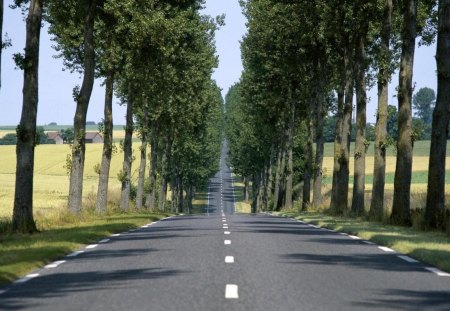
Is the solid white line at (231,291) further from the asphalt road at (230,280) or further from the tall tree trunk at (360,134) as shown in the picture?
the tall tree trunk at (360,134)

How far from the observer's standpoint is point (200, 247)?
64.1ft

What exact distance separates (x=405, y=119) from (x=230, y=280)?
62.4 feet

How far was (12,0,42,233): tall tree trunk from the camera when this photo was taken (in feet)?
79.8

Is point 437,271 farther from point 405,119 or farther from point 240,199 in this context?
point 240,199

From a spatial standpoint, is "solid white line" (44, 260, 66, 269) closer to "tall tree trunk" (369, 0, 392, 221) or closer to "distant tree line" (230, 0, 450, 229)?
"distant tree line" (230, 0, 450, 229)

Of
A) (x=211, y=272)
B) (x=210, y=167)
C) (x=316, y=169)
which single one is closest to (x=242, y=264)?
(x=211, y=272)

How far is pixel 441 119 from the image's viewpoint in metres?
27.0

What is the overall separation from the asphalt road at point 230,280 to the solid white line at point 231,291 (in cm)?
2

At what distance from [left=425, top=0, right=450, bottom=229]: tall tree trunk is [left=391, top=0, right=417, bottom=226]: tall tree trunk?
3.11 meters

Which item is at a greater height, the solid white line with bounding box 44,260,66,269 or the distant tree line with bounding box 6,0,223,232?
the distant tree line with bounding box 6,0,223,232

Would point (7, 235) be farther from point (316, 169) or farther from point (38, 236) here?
point (316, 169)

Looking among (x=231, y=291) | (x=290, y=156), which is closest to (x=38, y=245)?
(x=231, y=291)

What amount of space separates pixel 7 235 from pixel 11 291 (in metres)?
11.3

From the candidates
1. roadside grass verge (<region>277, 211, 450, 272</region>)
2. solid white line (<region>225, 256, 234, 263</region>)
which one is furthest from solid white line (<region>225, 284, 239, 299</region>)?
roadside grass verge (<region>277, 211, 450, 272</region>)
